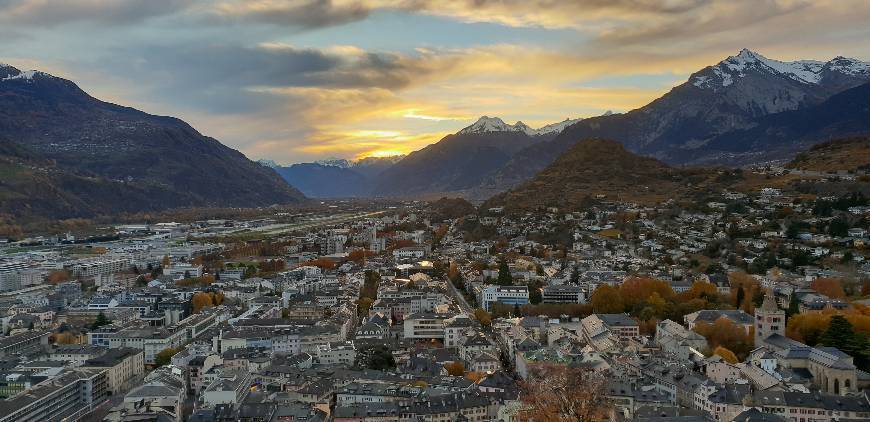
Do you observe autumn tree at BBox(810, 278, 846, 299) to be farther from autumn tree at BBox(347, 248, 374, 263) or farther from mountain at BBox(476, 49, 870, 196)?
mountain at BBox(476, 49, 870, 196)

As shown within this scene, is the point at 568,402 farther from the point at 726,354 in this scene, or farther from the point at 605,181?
the point at 605,181

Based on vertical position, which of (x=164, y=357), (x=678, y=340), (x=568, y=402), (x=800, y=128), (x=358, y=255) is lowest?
(x=164, y=357)

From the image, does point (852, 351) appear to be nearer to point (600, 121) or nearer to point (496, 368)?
point (496, 368)

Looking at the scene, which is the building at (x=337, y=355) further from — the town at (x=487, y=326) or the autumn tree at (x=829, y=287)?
the autumn tree at (x=829, y=287)

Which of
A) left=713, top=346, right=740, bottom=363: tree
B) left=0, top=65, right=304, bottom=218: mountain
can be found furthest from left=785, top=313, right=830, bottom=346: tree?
left=0, top=65, right=304, bottom=218: mountain

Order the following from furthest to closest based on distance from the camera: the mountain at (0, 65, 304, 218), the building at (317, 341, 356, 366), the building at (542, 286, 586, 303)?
the mountain at (0, 65, 304, 218) < the building at (542, 286, 586, 303) < the building at (317, 341, 356, 366)

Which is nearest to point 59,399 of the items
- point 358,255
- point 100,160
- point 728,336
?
point 728,336
